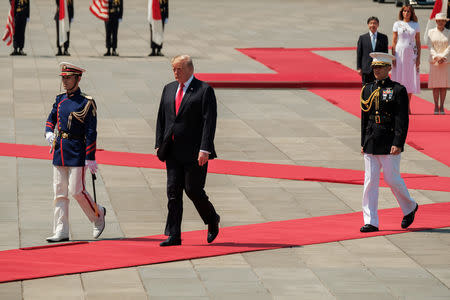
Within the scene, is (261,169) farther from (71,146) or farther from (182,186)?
(71,146)

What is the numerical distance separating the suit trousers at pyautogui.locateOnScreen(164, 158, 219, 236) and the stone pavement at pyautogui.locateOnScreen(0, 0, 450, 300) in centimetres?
64

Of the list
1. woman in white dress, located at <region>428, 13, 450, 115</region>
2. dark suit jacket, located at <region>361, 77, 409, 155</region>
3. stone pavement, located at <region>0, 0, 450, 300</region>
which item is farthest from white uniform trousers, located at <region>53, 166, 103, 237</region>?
woman in white dress, located at <region>428, 13, 450, 115</region>

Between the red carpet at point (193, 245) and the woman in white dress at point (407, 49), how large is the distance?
7.17 m

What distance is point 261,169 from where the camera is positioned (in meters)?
14.1

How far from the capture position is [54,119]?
10.4m

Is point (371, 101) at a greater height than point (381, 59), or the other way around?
point (381, 59)

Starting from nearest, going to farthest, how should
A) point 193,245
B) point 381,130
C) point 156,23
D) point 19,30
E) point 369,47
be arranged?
point 193,245
point 381,130
point 369,47
point 19,30
point 156,23

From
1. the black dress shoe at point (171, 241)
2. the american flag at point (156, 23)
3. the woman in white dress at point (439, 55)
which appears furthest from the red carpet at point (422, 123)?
the american flag at point (156, 23)

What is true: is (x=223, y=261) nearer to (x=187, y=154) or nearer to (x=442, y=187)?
(x=187, y=154)

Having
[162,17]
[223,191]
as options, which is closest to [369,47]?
[223,191]

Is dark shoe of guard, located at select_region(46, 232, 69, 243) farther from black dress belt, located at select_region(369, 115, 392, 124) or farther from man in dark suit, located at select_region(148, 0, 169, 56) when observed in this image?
man in dark suit, located at select_region(148, 0, 169, 56)

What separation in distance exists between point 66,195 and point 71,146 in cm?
50

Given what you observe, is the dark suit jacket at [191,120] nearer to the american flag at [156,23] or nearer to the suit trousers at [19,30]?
the suit trousers at [19,30]

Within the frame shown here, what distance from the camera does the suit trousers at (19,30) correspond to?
90.5ft
